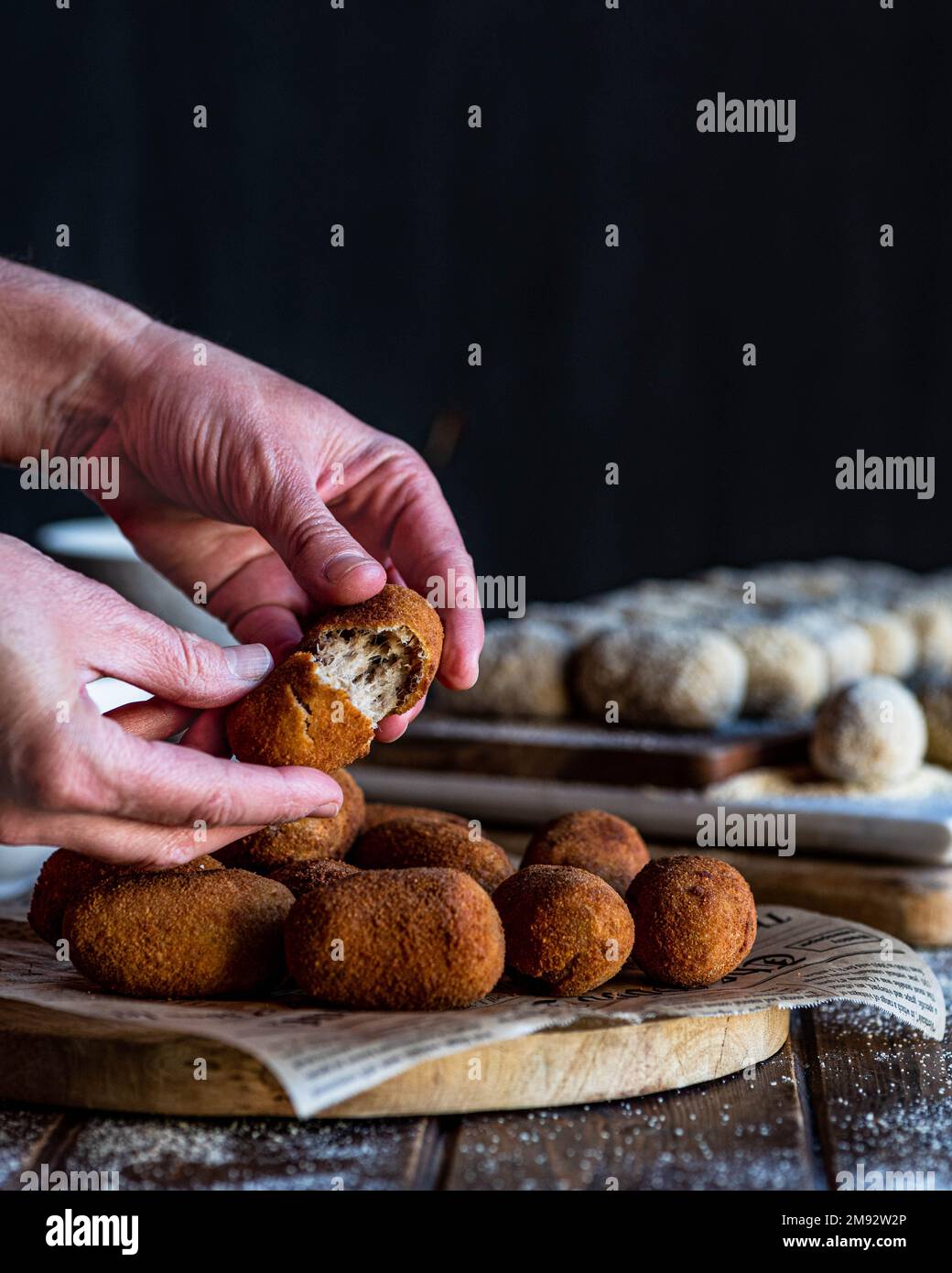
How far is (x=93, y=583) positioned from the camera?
1.14 metres

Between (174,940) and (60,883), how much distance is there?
20cm

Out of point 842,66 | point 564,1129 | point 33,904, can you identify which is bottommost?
point 564,1129

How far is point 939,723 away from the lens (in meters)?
2.05

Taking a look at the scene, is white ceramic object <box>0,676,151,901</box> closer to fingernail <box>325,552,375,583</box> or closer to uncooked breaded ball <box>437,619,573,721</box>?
fingernail <box>325,552,375,583</box>

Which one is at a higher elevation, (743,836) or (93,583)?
(93,583)

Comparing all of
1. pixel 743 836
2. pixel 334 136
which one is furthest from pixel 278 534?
pixel 334 136

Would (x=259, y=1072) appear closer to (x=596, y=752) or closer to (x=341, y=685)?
(x=341, y=685)

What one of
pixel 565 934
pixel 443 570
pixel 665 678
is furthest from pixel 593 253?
pixel 565 934

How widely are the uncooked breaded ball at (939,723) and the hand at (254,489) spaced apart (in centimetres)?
89

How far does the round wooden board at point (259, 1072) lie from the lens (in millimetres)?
1049

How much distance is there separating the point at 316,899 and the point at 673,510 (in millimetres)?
4218

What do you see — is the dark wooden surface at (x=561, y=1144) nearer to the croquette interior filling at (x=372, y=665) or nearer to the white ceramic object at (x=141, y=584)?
the croquette interior filling at (x=372, y=665)

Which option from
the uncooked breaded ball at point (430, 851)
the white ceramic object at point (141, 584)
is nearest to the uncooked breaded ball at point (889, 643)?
the white ceramic object at point (141, 584)

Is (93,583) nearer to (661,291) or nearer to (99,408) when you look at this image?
(99,408)
